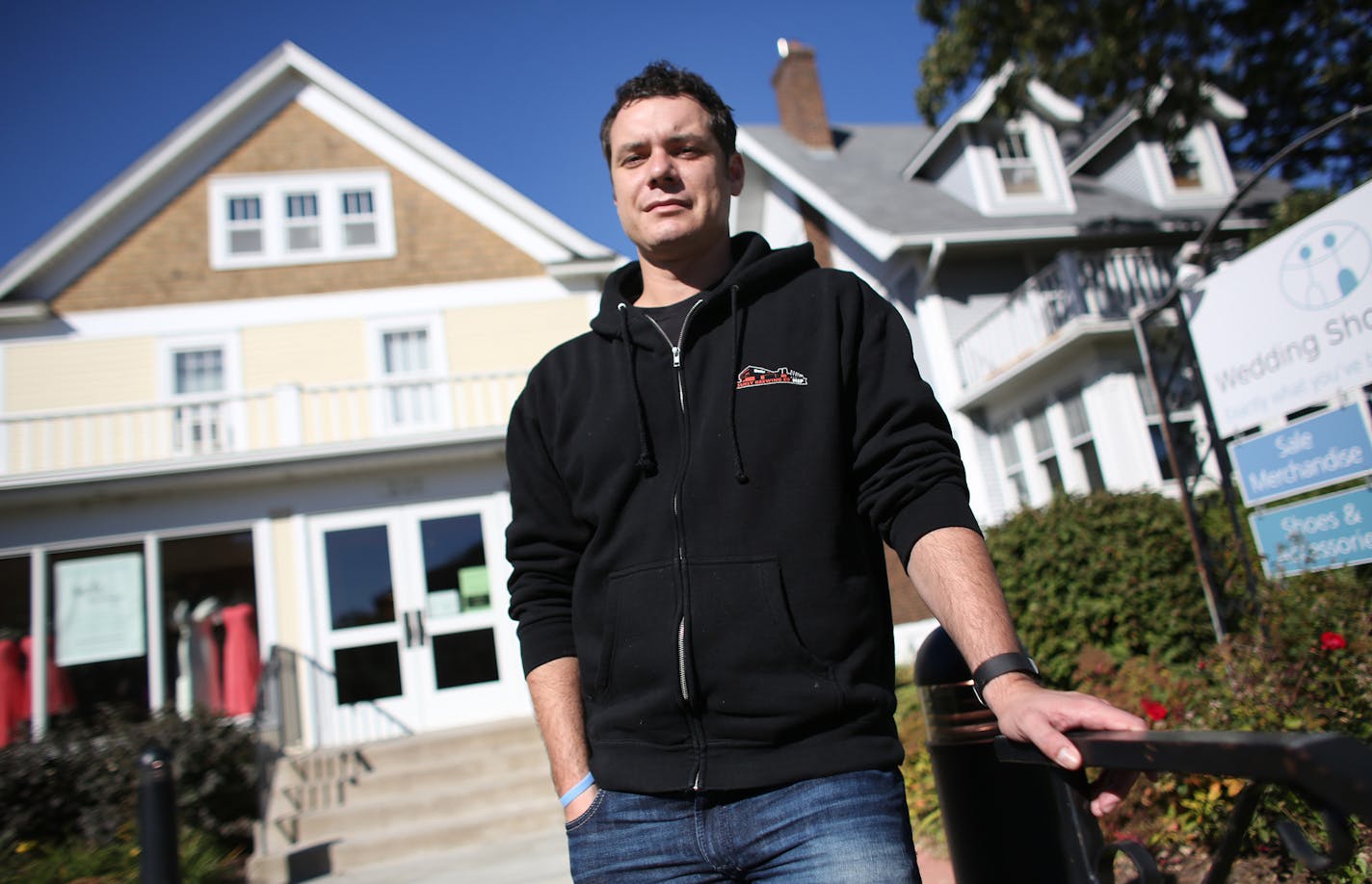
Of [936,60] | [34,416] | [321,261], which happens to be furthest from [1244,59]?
[34,416]

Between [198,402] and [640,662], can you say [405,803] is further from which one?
[640,662]

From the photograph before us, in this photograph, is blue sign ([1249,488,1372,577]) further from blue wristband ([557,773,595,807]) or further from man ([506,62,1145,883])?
blue wristband ([557,773,595,807])

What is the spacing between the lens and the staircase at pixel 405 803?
295 inches

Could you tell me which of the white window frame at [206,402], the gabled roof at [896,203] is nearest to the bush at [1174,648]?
the gabled roof at [896,203]

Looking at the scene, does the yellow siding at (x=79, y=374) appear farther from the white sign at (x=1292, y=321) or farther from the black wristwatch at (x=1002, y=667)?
the black wristwatch at (x=1002, y=667)

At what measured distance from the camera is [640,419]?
165 centimetres

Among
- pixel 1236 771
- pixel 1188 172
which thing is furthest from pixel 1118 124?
pixel 1236 771

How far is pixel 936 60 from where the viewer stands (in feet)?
35.7

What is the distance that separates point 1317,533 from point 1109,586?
2.44m

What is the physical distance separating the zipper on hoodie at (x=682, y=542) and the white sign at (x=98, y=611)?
12.0m

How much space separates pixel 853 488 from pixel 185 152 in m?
15.1

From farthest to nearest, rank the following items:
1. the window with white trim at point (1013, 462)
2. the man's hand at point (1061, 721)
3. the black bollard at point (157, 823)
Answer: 1. the window with white trim at point (1013, 462)
2. the black bollard at point (157, 823)
3. the man's hand at point (1061, 721)

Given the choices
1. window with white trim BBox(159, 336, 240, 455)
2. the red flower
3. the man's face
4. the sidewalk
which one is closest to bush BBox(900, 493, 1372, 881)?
the red flower

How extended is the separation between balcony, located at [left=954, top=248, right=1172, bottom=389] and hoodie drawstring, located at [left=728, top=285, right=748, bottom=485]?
39.8 ft
